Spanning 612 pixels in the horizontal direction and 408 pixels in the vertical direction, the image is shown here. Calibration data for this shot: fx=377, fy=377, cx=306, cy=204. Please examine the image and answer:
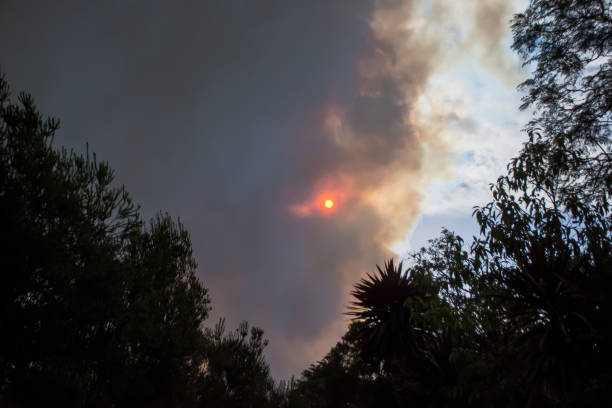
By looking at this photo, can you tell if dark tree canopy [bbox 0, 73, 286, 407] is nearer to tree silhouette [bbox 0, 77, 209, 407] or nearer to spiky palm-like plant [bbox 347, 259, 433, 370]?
tree silhouette [bbox 0, 77, 209, 407]

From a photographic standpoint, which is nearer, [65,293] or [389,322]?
[65,293]

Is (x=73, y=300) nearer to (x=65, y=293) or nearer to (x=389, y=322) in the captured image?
(x=65, y=293)

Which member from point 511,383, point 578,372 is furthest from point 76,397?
point 578,372

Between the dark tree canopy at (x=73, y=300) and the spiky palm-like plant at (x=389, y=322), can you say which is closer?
the dark tree canopy at (x=73, y=300)

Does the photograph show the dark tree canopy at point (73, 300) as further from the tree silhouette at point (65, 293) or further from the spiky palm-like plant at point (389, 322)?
the spiky palm-like plant at point (389, 322)

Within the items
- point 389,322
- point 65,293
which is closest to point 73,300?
point 65,293

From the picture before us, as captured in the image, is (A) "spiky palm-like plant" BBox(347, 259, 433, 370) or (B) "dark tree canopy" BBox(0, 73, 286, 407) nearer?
(B) "dark tree canopy" BBox(0, 73, 286, 407)

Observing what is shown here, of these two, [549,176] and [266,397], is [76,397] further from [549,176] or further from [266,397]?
[549,176]

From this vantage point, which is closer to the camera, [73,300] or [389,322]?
[73,300]

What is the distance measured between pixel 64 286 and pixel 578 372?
13.4 meters

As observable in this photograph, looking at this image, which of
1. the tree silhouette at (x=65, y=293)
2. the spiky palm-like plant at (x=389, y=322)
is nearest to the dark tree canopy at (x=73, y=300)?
the tree silhouette at (x=65, y=293)

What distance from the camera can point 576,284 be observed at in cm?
630

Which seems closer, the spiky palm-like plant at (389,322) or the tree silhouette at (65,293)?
the tree silhouette at (65,293)

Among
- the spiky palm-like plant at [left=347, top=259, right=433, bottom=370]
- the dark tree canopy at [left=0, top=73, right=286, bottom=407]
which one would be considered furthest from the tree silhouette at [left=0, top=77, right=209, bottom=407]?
the spiky palm-like plant at [left=347, top=259, right=433, bottom=370]
